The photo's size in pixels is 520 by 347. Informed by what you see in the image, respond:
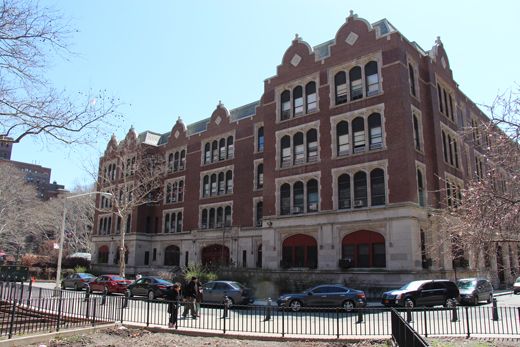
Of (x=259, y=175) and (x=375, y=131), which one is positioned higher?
(x=375, y=131)

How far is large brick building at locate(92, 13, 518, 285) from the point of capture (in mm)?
30720

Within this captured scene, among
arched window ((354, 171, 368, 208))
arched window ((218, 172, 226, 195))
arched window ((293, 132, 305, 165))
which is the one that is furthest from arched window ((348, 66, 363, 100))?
arched window ((218, 172, 226, 195))

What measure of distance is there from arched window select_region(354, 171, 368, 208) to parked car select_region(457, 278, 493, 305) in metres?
8.36

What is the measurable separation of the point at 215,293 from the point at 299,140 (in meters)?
16.2

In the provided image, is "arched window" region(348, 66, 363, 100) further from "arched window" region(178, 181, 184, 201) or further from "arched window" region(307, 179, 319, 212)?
"arched window" region(178, 181, 184, 201)

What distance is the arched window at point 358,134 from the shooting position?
33062 mm

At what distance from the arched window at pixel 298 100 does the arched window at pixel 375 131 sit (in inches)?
264

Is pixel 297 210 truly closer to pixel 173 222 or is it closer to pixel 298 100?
pixel 298 100

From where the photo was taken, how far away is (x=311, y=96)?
3700cm

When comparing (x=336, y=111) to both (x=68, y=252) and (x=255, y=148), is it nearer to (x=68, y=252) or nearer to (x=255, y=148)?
(x=255, y=148)

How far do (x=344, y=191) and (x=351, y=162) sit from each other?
2.25 m

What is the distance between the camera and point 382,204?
31078 mm

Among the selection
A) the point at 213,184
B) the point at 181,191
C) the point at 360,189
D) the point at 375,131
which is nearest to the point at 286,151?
the point at 360,189

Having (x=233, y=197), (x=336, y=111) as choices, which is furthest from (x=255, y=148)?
(x=336, y=111)
